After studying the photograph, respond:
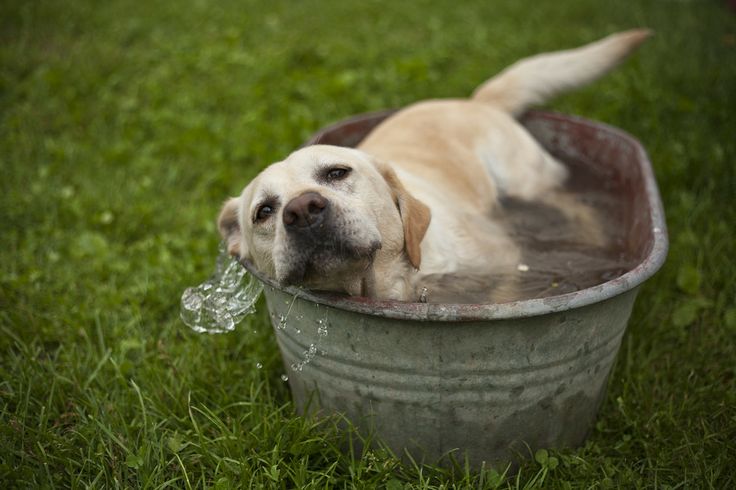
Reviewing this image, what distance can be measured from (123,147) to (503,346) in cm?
373

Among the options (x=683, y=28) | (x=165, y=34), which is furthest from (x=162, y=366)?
(x=683, y=28)

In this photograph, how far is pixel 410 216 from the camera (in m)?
2.48

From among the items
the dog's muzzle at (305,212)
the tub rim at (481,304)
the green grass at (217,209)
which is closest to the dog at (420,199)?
the dog's muzzle at (305,212)

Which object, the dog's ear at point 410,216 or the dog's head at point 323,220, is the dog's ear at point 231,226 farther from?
the dog's ear at point 410,216

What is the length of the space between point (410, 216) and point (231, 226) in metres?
0.78

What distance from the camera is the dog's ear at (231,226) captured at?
2.68 meters

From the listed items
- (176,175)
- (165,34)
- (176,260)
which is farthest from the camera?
(165,34)

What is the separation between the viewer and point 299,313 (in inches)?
88.4

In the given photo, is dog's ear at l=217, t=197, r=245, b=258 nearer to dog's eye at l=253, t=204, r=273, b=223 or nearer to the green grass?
dog's eye at l=253, t=204, r=273, b=223

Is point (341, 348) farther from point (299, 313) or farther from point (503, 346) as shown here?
point (503, 346)

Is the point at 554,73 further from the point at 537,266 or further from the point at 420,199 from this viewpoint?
the point at 420,199

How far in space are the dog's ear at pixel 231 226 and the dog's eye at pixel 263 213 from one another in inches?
10.3

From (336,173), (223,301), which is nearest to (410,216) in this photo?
(336,173)

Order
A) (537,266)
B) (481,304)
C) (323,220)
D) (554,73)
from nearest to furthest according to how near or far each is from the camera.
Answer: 1. (481,304)
2. (323,220)
3. (537,266)
4. (554,73)
